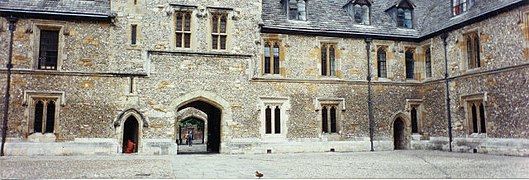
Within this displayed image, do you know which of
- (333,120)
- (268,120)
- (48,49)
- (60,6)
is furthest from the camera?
(333,120)

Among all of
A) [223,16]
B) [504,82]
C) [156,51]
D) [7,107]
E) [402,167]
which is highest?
[223,16]

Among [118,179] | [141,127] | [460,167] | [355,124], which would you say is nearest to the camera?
[118,179]

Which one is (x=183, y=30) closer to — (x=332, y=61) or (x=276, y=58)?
(x=276, y=58)

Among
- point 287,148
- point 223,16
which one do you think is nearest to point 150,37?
point 223,16

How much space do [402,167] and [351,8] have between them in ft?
39.5

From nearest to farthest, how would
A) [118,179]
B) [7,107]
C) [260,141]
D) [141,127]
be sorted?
[118,179] < [7,107] < [141,127] < [260,141]

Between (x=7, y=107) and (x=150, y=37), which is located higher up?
(x=150, y=37)

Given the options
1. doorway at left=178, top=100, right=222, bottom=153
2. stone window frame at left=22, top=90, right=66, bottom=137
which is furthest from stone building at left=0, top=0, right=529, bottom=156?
doorway at left=178, top=100, right=222, bottom=153

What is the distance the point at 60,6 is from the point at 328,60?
40.8ft

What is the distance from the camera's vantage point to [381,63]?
2209 cm

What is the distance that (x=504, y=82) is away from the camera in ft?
56.6

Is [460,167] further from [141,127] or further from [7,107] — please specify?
[7,107]

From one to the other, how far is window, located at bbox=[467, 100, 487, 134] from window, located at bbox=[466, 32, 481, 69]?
169 cm

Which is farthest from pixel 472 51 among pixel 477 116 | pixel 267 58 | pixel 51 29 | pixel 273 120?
pixel 51 29
